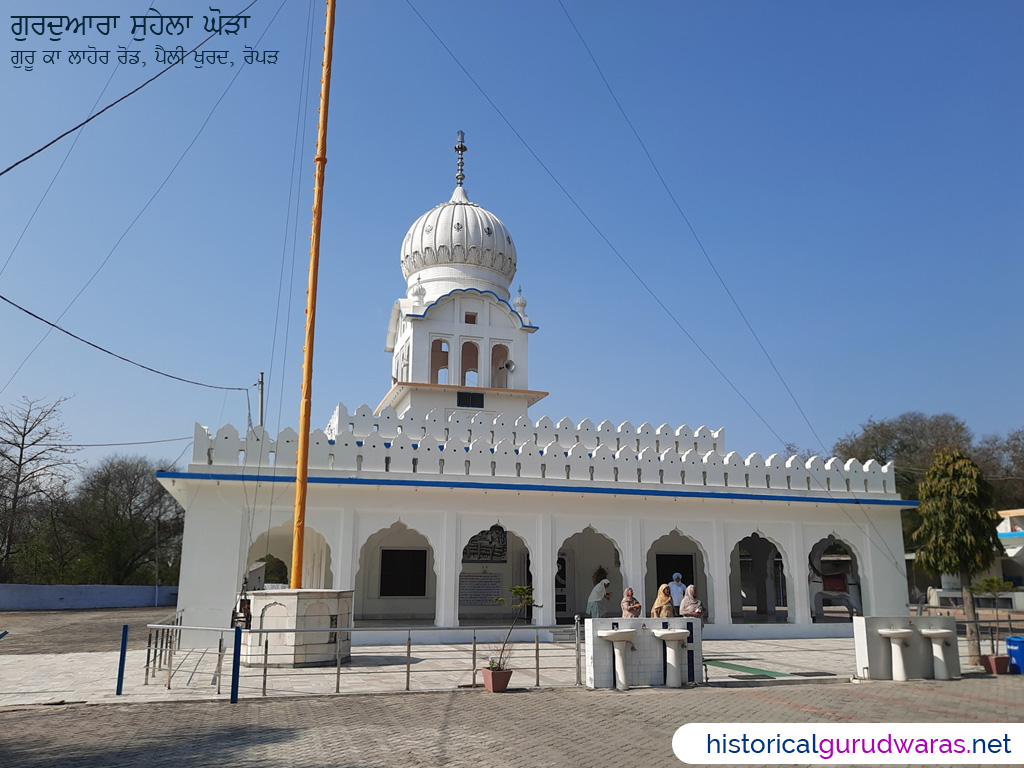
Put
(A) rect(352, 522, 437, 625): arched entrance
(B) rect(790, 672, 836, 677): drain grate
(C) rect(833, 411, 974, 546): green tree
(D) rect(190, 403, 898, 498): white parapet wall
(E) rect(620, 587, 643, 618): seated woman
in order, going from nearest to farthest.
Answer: (B) rect(790, 672, 836, 677): drain grate
(E) rect(620, 587, 643, 618): seated woman
(D) rect(190, 403, 898, 498): white parapet wall
(A) rect(352, 522, 437, 625): arched entrance
(C) rect(833, 411, 974, 546): green tree

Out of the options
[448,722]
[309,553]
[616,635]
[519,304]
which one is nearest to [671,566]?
[519,304]

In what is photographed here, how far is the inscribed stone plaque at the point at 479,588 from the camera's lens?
70.0 ft

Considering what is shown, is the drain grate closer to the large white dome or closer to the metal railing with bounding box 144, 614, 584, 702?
the metal railing with bounding box 144, 614, 584, 702

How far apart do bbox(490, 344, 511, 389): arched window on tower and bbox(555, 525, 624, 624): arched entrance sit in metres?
5.60

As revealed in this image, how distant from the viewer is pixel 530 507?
1850 cm

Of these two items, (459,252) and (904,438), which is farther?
(904,438)

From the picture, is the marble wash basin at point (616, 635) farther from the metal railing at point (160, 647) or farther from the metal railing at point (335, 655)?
the metal railing at point (160, 647)

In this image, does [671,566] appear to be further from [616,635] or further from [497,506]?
[616,635]

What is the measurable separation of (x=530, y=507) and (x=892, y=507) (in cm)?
992

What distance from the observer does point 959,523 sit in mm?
15164

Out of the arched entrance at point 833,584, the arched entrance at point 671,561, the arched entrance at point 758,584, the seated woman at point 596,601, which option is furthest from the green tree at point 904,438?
the seated woman at point 596,601

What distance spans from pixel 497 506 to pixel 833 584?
2753 cm

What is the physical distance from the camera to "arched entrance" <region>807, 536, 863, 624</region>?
2175 centimetres

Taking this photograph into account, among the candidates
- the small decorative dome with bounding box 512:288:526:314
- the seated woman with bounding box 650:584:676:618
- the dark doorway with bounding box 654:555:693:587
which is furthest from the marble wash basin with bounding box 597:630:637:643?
the small decorative dome with bounding box 512:288:526:314
